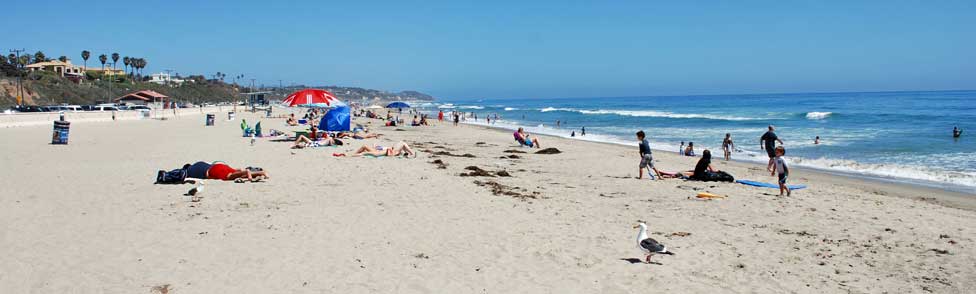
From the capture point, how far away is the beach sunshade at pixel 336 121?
2088cm

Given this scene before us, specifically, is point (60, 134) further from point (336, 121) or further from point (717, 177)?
point (717, 177)

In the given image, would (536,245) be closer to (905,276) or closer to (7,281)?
(905,276)

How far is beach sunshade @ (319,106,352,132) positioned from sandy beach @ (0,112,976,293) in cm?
892

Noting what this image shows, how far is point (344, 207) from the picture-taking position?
8289 millimetres

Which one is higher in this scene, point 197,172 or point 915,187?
point 197,172

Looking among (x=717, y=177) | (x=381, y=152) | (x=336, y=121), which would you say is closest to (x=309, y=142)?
(x=381, y=152)

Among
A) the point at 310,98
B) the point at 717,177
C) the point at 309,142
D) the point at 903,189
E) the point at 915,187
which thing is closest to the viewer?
the point at 717,177

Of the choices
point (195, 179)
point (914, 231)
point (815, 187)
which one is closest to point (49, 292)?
point (195, 179)

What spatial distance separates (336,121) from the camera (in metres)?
21.0

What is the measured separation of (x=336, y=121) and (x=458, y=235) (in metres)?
15.1

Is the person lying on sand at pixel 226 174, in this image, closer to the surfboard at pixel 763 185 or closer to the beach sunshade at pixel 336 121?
the surfboard at pixel 763 185

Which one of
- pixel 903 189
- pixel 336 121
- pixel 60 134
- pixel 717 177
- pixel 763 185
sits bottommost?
pixel 903 189

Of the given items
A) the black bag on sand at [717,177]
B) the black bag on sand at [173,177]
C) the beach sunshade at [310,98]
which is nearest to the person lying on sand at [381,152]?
the black bag on sand at [173,177]

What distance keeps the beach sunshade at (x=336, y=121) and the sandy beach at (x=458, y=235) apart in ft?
29.3
